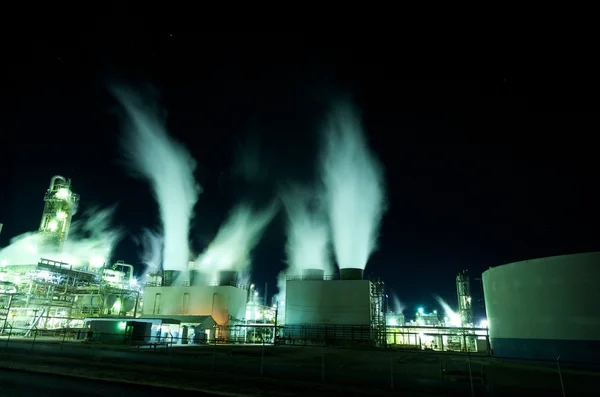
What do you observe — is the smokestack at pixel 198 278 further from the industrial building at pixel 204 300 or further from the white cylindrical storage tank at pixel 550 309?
the white cylindrical storage tank at pixel 550 309

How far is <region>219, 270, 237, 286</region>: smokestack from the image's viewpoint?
65.0 meters

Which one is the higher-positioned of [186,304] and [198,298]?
[198,298]

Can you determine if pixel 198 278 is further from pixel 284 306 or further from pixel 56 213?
pixel 56 213

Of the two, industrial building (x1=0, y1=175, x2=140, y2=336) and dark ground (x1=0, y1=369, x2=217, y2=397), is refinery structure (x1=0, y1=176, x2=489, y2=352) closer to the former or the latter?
industrial building (x1=0, y1=175, x2=140, y2=336)

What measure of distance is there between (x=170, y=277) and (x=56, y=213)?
25402 millimetres

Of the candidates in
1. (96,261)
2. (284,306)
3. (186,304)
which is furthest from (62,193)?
(284,306)

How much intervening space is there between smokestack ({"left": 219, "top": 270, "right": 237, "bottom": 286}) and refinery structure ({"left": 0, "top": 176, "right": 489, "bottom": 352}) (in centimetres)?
20

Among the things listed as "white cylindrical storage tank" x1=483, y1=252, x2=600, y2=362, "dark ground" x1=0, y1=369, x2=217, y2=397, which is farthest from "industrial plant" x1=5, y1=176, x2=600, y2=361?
"dark ground" x1=0, y1=369, x2=217, y2=397

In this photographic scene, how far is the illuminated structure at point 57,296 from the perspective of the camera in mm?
51062

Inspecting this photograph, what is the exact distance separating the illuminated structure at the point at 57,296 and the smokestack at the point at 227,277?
54.1 ft

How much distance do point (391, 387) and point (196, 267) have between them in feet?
210

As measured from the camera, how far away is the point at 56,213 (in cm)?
7038

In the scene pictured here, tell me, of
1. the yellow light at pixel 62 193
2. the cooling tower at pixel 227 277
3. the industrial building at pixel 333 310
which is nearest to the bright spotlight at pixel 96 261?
the yellow light at pixel 62 193

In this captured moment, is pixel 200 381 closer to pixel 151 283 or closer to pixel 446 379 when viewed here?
pixel 446 379
